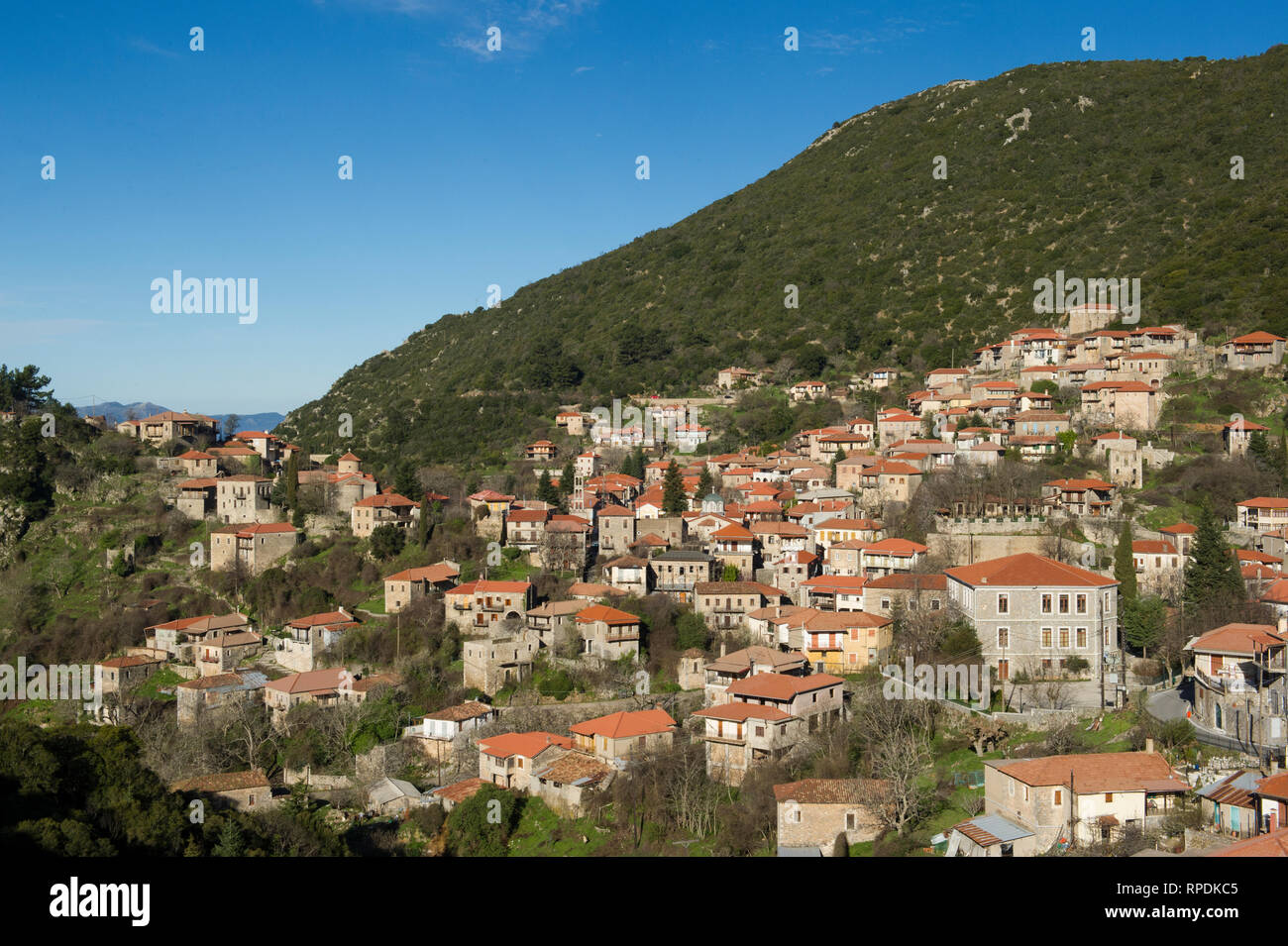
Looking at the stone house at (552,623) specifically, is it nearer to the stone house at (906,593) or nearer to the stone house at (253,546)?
the stone house at (906,593)

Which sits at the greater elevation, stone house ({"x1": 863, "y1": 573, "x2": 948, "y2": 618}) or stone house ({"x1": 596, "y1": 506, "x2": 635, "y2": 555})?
stone house ({"x1": 596, "y1": 506, "x2": 635, "y2": 555})

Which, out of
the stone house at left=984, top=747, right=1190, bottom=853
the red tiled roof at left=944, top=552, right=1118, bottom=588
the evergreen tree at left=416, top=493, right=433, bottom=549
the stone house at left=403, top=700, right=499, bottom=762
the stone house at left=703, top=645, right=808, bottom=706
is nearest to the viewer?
the stone house at left=984, top=747, right=1190, bottom=853

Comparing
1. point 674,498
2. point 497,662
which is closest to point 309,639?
point 497,662

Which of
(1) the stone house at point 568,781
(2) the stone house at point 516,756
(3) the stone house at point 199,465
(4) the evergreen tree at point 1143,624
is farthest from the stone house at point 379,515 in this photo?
(4) the evergreen tree at point 1143,624

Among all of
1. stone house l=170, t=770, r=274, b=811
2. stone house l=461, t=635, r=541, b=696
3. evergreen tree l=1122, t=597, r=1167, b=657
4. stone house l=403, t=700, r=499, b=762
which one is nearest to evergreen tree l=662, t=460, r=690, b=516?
stone house l=461, t=635, r=541, b=696

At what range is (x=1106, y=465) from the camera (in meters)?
44.4

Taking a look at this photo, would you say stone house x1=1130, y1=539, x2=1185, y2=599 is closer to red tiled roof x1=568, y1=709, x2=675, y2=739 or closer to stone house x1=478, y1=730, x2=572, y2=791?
red tiled roof x1=568, y1=709, x2=675, y2=739

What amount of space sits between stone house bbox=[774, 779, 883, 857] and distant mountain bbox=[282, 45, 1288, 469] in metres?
40.2

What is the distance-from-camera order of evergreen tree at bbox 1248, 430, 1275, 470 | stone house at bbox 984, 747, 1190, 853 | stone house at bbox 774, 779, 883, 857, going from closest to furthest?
stone house at bbox 984, 747, 1190, 853
stone house at bbox 774, 779, 883, 857
evergreen tree at bbox 1248, 430, 1275, 470

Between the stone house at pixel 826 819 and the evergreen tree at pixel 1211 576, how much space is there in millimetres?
14639

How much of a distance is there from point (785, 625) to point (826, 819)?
39.4ft

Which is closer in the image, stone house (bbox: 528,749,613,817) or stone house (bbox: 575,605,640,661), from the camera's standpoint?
stone house (bbox: 528,749,613,817)

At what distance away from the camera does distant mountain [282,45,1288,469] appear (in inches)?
2672

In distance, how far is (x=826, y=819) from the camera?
2414 cm
